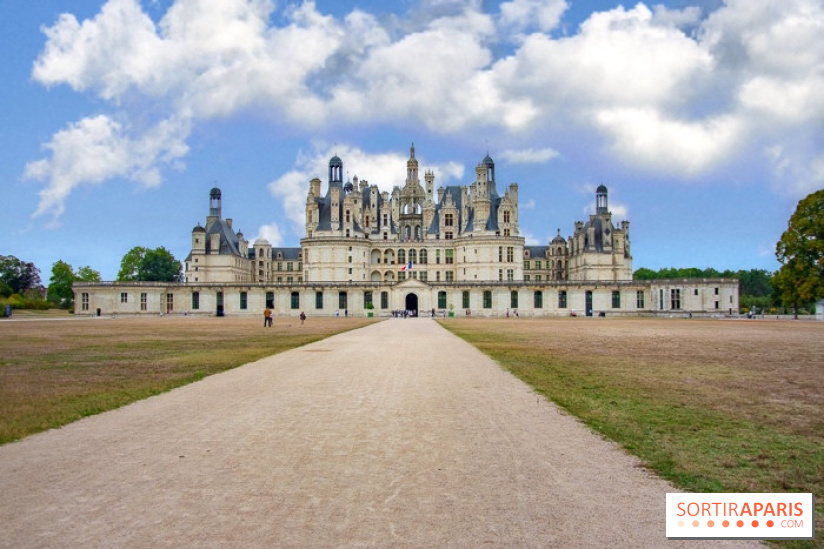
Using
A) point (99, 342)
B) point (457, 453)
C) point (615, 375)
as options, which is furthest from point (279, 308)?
point (457, 453)

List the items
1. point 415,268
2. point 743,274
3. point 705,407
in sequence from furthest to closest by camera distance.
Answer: point 743,274 < point 415,268 < point 705,407

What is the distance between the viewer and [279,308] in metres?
93.8

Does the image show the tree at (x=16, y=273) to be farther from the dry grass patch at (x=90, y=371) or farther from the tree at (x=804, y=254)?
the tree at (x=804, y=254)

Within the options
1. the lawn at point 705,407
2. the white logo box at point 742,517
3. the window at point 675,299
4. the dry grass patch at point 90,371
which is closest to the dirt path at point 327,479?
the white logo box at point 742,517

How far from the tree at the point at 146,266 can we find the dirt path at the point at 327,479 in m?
112

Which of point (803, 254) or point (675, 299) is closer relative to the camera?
point (803, 254)

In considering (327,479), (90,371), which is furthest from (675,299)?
(327,479)

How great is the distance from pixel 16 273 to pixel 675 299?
106m

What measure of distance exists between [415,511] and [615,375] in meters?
12.8

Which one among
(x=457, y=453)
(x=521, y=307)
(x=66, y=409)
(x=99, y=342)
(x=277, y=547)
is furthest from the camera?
(x=521, y=307)

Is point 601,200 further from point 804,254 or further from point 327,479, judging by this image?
point 327,479

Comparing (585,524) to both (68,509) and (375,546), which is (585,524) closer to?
(375,546)

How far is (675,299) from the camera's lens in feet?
288

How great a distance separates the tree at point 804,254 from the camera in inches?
2372
